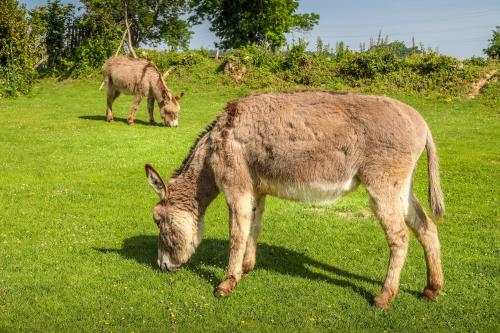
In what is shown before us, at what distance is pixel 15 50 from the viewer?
3194 cm

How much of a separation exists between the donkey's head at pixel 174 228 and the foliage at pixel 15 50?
2600cm

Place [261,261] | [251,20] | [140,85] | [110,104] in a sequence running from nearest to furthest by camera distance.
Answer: [261,261] < [140,85] < [110,104] < [251,20]

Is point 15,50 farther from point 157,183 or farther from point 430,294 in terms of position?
point 430,294

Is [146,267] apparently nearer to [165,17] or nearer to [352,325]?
[352,325]

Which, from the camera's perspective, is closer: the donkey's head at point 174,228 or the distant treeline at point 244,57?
the donkey's head at point 174,228

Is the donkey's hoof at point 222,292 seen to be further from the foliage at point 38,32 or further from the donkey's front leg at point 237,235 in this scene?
the foliage at point 38,32

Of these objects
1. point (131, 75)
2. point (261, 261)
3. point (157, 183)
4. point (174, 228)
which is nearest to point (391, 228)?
point (261, 261)

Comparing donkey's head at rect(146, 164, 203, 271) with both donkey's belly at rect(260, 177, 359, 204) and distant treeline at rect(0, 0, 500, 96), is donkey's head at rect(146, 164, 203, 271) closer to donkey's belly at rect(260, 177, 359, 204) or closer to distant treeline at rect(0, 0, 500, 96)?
donkey's belly at rect(260, 177, 359, 204)

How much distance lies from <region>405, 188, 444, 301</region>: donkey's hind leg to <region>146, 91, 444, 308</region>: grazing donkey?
0.01 m

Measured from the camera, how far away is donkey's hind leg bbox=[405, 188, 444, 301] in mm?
6859

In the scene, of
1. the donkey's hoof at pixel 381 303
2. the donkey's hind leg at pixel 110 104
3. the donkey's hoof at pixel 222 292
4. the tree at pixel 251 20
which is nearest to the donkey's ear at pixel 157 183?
the donkey's hoof at pixel 222 292

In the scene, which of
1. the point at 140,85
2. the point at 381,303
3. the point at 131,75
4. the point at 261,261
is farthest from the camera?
the point at 131,75

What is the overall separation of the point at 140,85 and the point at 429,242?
17.4 meters

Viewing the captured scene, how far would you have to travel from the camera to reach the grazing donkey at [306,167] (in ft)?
21.2
